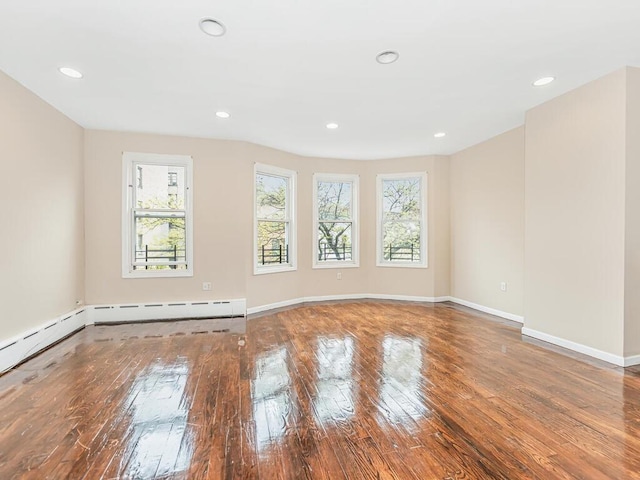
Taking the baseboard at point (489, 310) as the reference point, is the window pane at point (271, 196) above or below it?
above

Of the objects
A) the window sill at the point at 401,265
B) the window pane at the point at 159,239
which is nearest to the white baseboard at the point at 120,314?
the window pane at the point at 159,239

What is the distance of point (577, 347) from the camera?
10.7 feet

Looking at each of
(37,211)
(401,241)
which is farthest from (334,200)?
(37,211)

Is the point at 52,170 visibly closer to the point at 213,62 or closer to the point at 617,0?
the point at 213,62

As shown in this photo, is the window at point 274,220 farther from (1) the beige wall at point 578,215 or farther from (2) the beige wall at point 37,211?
(1) the beige wall at point 578,215

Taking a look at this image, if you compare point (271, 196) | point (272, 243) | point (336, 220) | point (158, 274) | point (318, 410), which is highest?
point (271, 196)

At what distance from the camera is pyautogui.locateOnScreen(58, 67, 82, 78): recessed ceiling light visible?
9.36 ft

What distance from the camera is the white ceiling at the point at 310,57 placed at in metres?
2.12

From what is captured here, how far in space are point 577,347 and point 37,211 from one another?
5698 millimetres

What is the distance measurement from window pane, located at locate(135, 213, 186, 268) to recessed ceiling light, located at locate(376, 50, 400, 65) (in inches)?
135

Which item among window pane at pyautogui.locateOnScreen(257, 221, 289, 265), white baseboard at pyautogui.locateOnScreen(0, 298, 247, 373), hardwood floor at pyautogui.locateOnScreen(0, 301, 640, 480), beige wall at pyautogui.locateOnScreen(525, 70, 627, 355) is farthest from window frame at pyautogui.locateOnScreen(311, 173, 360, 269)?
beige wall at pyautogui.locateOnScreen(525, 70, 627, 355)

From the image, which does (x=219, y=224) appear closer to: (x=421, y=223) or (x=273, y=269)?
(x=273, y=269)

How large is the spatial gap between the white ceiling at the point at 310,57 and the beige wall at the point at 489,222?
730 millimetres

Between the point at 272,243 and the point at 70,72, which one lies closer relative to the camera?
the point at 70,72
